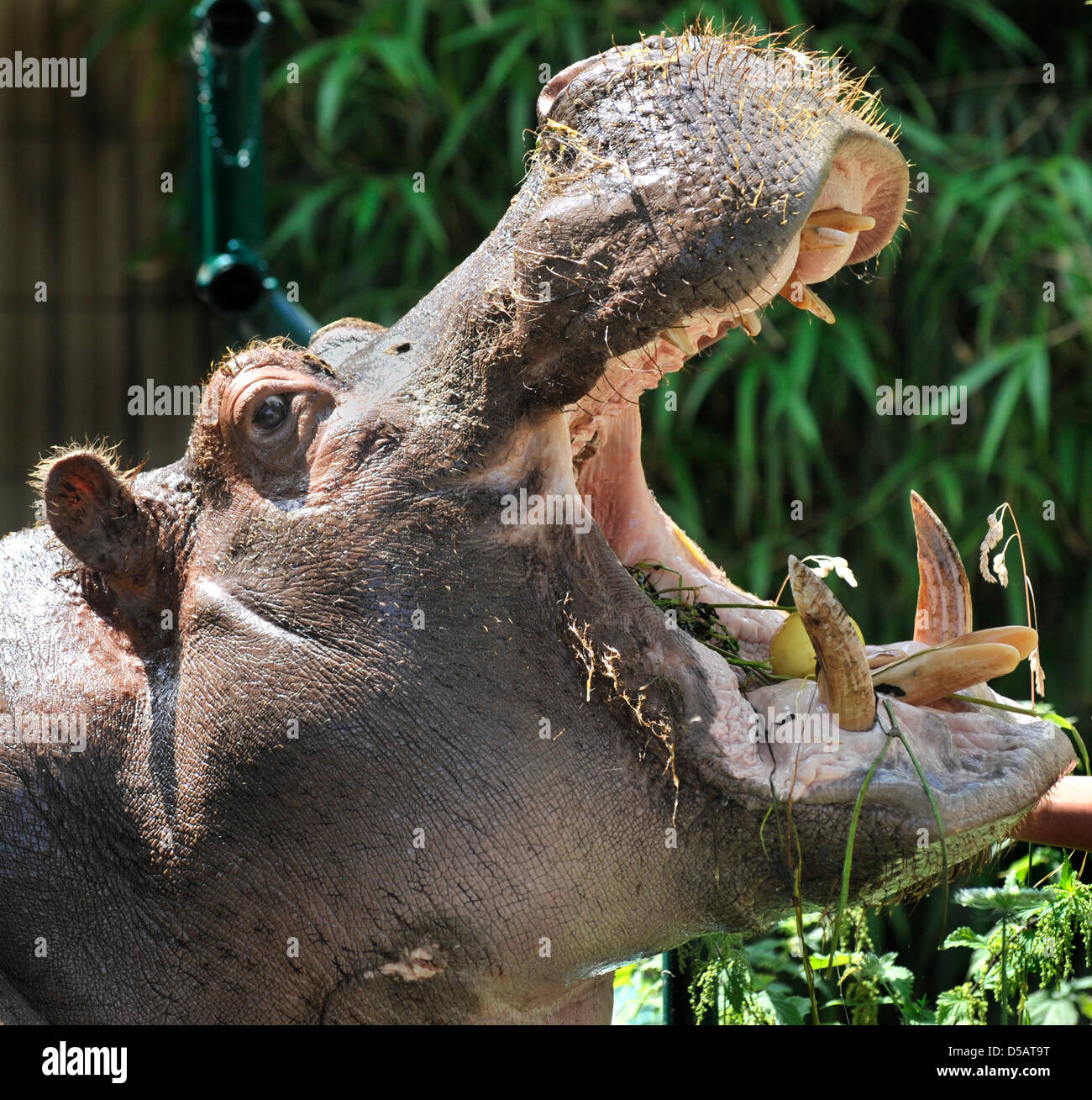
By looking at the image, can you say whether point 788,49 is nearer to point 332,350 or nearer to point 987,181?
point 332,350

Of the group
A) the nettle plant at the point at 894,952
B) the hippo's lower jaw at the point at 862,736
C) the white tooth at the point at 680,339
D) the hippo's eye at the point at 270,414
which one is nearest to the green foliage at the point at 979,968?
the nettle plant at the point at 894,952

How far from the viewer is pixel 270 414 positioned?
186 centimetres

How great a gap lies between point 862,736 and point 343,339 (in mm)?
993

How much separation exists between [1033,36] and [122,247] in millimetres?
4350

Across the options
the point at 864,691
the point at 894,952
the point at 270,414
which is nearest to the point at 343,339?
the point at 270,414

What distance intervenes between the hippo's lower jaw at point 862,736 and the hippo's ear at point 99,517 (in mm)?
592

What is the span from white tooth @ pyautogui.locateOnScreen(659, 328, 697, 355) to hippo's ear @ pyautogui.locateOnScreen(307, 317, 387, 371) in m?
0.53

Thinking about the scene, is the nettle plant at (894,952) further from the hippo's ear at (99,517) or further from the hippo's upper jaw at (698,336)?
the hippo's ear at (99,517)

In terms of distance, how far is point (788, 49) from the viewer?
6.10 feet

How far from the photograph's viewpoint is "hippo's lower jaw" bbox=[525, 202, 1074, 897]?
1.70m

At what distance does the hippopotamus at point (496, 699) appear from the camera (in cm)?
172

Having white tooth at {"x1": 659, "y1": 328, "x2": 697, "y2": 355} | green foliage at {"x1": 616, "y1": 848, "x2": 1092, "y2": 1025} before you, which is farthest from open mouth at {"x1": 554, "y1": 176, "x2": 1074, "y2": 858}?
green foliage at {"x1": 616, "y1": 848, "x2": 1092, "y2": 1025}

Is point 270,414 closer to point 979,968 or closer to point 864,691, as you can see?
point 864,691

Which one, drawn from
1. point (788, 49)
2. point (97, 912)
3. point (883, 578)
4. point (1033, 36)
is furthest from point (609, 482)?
point (1033, 36)
